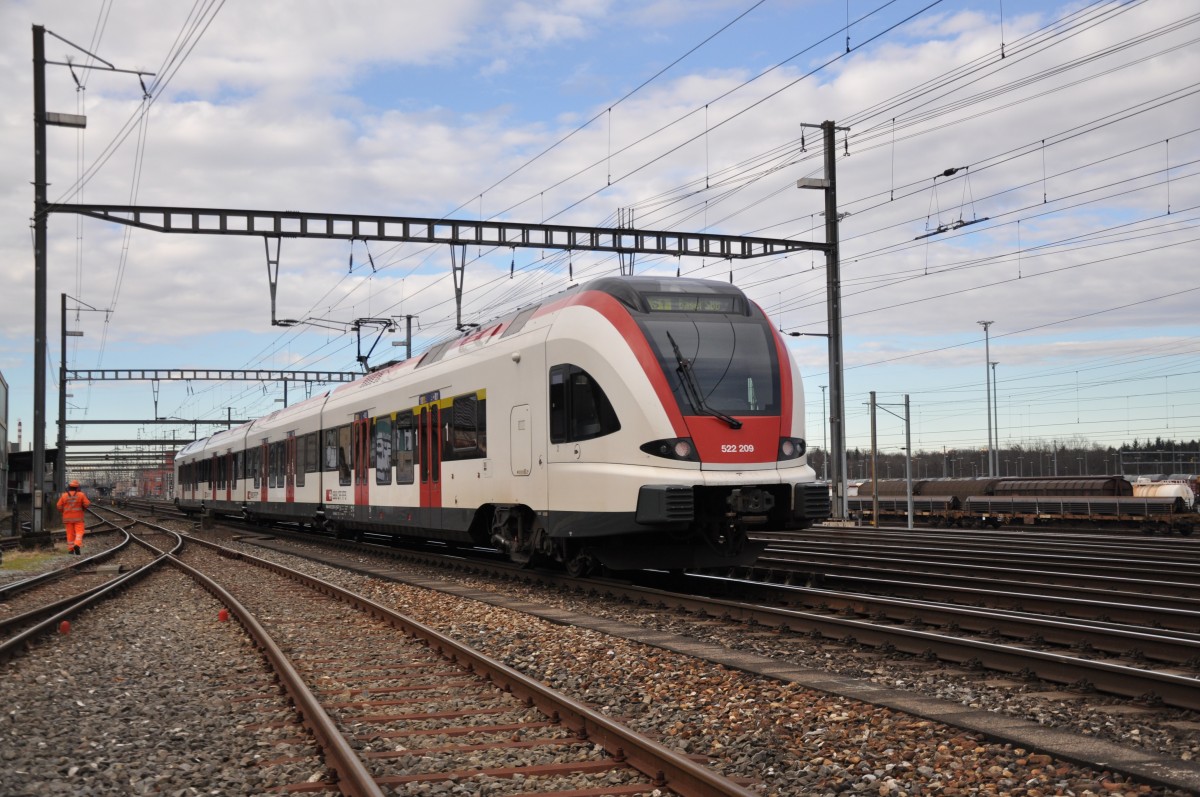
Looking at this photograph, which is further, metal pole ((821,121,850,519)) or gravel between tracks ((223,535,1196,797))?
metal pole ((821,121,850,519))

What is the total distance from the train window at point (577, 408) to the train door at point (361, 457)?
8.87 meters

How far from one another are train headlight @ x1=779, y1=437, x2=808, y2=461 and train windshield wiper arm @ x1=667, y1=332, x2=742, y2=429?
26.8 inches

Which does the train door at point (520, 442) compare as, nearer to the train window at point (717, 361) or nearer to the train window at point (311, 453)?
the train window at point (717, 361)

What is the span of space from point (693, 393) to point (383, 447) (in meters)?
9.46

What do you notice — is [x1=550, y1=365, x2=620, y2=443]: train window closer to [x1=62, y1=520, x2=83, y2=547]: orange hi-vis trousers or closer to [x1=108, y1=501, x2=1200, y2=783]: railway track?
[x1=108, y1=501, x2=1200, y2=783]: railway track

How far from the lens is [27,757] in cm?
595

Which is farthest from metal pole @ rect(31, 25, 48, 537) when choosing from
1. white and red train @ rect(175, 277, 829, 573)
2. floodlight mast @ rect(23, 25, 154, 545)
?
white and red train @ rect(175, 277, 829, 573)

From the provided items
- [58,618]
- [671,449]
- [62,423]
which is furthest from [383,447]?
[62,423]

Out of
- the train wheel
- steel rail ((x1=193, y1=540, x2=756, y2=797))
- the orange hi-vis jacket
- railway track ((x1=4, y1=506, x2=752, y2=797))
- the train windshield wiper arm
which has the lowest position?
railway track ((x1=4, y1=506, x2=752, y2=797))

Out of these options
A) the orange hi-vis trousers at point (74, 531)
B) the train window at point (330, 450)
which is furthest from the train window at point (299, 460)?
the orange hi-vis trousers at point (74, 531)

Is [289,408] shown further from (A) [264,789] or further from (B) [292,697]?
(A) [264,789]

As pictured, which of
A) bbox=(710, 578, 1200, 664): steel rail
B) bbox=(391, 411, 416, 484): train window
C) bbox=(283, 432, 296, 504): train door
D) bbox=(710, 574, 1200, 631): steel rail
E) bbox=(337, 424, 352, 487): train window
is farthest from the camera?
bbox=(283, 432, 296, 504): train door

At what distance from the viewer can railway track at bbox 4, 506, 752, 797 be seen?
5312 mm

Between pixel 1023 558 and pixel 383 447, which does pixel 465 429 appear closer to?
pixel 383 447
